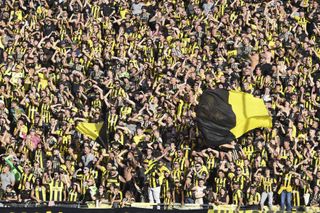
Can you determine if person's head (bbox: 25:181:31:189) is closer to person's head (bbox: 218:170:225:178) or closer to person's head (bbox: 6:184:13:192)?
person's head (bbox: 6:184:13:192)

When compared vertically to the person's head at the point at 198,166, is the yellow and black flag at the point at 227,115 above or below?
above

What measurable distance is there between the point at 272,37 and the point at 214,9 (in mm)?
2051

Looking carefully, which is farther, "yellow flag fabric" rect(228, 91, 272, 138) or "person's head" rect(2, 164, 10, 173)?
"yellow flag fabric" rect(228, 91, 272, 138)

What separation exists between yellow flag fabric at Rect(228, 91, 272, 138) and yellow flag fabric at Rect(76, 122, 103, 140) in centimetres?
326

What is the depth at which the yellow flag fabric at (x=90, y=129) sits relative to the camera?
25.1 meters

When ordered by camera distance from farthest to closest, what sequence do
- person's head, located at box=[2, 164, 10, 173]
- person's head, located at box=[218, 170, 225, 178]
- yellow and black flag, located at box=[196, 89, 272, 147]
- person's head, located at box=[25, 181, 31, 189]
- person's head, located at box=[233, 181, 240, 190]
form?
1. yellow and black flag, located at box=[196, 89, 272, 147]
2. person's head, located at box=[2, 164, 10, 173]
3. person's head, located at box=[25, 181, 31, 189]
4. person's head, located at box=[218, 170, 225, 178]
5. person's head, located at box=[233, 181, 240, 190]

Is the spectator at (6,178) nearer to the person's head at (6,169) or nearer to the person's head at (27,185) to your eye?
the person's head at (6,169)

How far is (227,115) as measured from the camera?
2491 centimetres

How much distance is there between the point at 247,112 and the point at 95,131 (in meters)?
3.72

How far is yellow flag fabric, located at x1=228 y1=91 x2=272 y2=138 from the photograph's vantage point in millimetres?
24703

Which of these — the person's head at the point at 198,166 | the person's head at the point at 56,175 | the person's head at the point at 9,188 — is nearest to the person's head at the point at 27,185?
the person's head at the point at 9,188

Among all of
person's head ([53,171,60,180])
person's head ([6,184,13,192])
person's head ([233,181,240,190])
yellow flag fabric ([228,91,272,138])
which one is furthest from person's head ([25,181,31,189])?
yellow flag fabric ([228,91,272,138])

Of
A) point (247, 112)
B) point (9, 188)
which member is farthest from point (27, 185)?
point (247, 112)

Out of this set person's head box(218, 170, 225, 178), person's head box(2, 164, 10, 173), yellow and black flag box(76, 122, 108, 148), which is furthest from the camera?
yellow and black flag box(76, 122, 108, 148)
